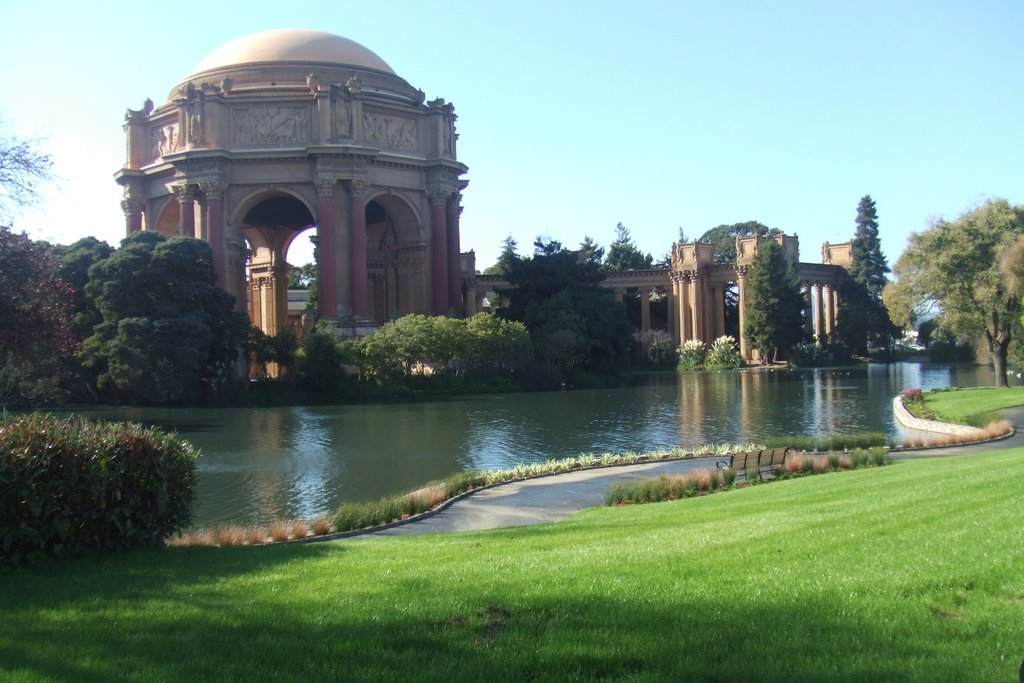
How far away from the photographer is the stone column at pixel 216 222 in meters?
56.2

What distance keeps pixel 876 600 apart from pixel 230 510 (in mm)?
14444

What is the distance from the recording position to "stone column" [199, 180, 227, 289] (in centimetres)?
5619

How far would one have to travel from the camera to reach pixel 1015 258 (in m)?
35.4

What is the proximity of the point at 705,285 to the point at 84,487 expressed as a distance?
270ft

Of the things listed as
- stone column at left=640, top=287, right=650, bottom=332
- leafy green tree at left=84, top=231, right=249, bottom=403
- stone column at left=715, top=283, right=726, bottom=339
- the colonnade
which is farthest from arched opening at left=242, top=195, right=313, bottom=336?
stone column at left=715, top=283, right=726, bottom=339

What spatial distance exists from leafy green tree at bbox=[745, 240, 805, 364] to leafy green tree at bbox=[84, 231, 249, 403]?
152 ft

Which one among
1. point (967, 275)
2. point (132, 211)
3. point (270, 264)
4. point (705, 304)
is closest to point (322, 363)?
point (132, 211)

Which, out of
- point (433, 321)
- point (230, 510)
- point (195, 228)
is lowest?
point (230, 510)

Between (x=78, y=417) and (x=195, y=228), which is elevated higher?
(x=195, y=228)

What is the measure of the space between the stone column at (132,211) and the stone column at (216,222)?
7.78m

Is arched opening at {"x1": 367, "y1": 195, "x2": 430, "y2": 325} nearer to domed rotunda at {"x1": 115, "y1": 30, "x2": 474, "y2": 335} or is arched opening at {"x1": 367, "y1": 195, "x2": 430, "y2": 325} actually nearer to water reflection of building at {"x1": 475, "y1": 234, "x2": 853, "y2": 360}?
domed rotunda at {"x1": 115, "y1": 30, "x2": 474, "y2": 335}

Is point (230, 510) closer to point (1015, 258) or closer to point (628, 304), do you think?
point (1015, 258)

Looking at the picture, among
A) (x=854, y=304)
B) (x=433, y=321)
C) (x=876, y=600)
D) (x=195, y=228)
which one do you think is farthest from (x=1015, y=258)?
(x=854, y=304)

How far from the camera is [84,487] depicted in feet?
28.2
